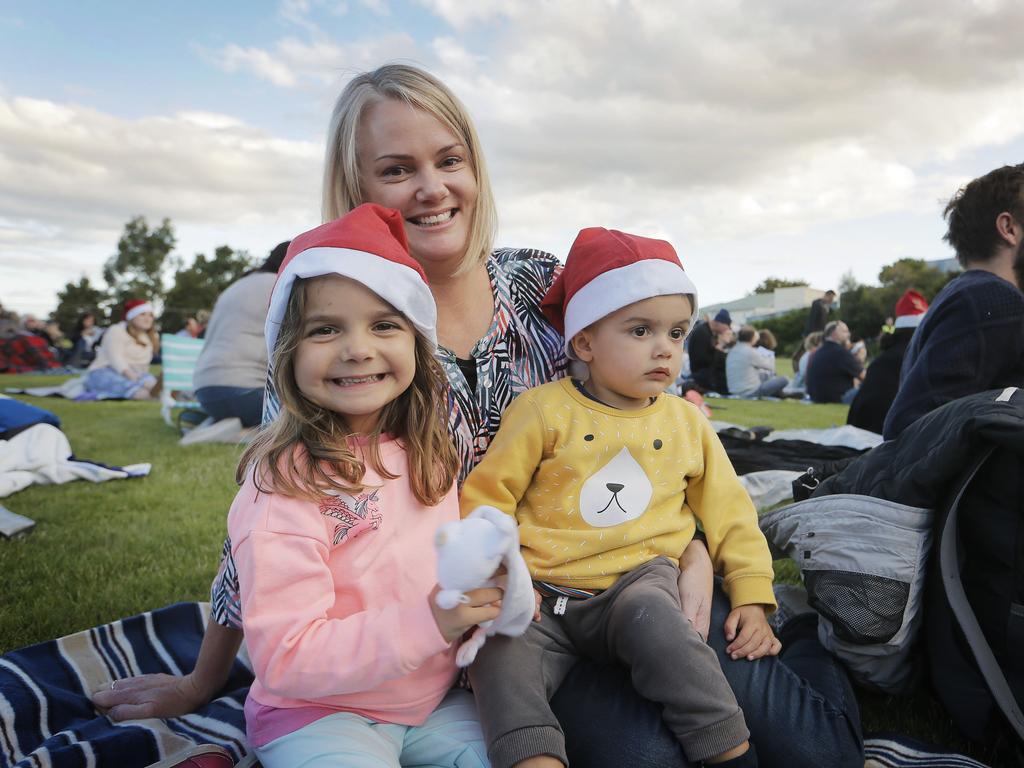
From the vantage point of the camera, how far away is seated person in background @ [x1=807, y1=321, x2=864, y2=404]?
41.1ft

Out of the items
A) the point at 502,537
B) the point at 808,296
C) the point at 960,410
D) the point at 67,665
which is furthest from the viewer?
the point at 808,296

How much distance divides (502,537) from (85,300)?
52.3 m

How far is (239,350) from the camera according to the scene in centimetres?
715

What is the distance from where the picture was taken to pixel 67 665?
238cm

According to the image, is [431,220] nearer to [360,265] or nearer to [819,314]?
[360,265]

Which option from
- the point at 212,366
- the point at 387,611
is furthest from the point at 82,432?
the point at 387,611

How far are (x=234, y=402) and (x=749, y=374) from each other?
1025 centimetres

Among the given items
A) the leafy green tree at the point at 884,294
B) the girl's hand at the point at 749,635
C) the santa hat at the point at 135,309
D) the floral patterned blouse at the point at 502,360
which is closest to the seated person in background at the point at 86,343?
the santa hat at the point at 135,309

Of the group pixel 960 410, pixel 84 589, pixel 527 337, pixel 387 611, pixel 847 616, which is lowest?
pixel 84 589

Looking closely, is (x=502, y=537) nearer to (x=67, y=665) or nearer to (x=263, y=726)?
(x=263, y=726)

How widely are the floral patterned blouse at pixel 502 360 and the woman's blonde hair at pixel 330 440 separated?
244 millimetres

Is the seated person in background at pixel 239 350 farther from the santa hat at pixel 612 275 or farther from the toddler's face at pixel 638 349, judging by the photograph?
the toddler's face at pixel 638 349

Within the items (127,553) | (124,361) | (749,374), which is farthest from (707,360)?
(127,553)

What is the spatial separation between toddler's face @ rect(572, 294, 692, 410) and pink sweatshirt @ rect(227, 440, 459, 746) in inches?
25.8
